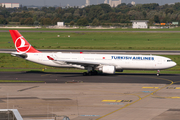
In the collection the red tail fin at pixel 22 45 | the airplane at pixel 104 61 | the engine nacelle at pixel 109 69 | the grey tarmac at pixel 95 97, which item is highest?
the red tail fin at pixel 22 45

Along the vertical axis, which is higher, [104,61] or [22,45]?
[22,45]

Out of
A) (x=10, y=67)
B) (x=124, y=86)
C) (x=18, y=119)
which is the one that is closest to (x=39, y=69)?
(x=10, y=67)

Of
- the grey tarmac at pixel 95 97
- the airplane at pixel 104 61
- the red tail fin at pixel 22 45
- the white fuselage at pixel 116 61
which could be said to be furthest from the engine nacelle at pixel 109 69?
the red tail fin at pixel 22 45

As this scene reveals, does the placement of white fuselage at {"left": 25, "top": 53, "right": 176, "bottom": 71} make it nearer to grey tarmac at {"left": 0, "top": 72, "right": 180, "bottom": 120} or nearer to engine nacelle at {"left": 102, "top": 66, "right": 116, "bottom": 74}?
engine nacelle at {"left": 102, "top": 66, "right": 116, "bottom": 74}

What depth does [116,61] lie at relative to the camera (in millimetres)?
47688

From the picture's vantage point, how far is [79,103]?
96.4ft

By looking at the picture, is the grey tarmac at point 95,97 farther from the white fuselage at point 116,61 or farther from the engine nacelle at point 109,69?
the white fuselage at point 116,61

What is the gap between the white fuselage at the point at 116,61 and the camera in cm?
4716

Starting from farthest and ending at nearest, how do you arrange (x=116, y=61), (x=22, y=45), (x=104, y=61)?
(x=22, y=45) → (x=104, y=61) → (x=116, y=61)

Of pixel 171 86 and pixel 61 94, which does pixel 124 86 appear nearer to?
pixel 171 86

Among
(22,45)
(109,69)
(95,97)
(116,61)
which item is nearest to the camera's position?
(95,97)

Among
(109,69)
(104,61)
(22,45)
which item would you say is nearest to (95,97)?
(109,69)

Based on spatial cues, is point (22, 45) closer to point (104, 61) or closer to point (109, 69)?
point (104, 61)

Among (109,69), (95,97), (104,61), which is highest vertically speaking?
(104,61)
